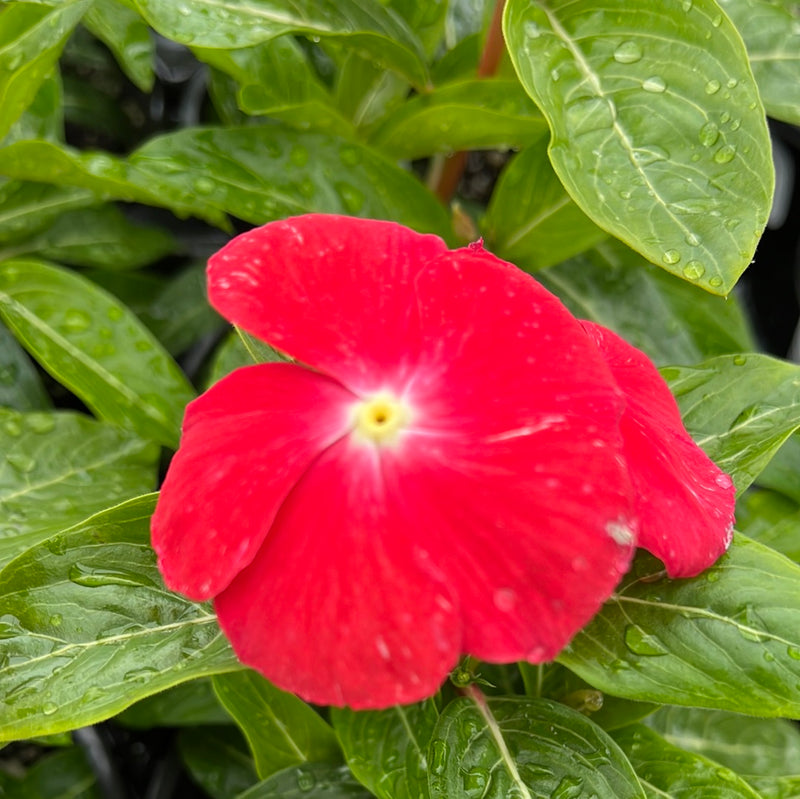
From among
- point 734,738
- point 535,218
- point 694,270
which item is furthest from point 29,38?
point 734,738

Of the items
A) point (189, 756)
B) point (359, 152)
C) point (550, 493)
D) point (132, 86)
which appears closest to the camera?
point (550, 493)

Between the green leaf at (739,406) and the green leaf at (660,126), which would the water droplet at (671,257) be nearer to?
the green leaf at (660,126)

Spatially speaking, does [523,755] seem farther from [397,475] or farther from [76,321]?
[76,321]

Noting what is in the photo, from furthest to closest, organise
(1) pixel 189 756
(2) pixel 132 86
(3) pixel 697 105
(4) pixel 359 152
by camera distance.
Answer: (2) pixel 132 86
(1) pixel 189 756
(4) pixel 359 152
(3) pixel 697 105

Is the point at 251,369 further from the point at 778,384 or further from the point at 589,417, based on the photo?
the point at 778,384

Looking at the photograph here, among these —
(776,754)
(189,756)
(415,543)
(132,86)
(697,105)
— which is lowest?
(189,756)

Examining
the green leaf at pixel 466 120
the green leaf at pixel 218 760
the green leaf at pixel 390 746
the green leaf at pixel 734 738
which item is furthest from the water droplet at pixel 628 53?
the green leaf at pixel 218 760

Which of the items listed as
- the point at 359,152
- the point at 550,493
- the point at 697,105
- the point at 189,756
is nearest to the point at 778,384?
the point at 697,105
